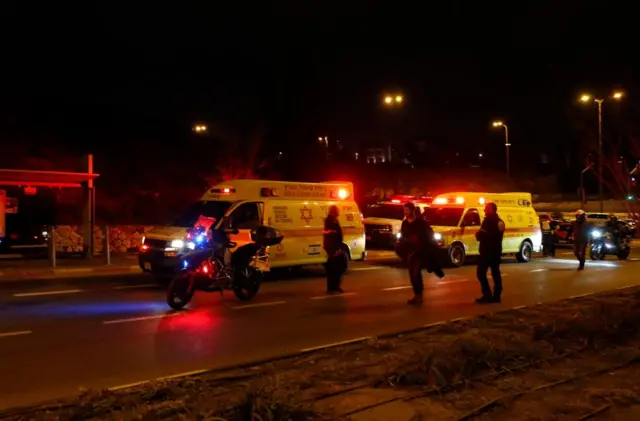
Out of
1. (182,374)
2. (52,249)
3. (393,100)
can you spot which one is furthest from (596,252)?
(182,374)

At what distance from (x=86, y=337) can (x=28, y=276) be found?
29.2 feet

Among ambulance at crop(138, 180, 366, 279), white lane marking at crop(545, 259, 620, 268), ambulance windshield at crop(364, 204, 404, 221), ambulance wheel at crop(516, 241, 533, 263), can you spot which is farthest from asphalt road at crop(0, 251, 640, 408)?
ambulance windshield at crop(364, 204, 404, 221)

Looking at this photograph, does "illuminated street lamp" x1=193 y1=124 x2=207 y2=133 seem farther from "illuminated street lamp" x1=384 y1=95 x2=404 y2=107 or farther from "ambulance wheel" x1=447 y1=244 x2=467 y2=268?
"ambulance wheel" x1=447 y1=244 x2=467 y2=268

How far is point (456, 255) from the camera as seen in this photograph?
20844 millimetres

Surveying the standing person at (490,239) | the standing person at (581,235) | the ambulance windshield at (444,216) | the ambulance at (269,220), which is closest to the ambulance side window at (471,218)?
the ambulance windshield at (444,216)

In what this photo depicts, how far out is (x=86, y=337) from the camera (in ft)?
30.3

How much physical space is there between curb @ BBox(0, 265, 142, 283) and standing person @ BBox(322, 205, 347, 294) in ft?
21.6

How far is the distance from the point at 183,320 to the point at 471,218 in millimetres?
12922

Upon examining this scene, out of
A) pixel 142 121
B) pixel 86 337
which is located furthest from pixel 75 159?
pixel 86 337

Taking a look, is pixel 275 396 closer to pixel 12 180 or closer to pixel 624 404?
pixel 624 404

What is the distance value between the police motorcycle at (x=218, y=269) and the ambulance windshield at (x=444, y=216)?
8884 millimetres

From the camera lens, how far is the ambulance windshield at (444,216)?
21.2 metres

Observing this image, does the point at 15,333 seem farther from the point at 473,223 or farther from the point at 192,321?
the point at 473,223

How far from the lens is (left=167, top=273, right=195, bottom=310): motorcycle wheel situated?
38.0ft
